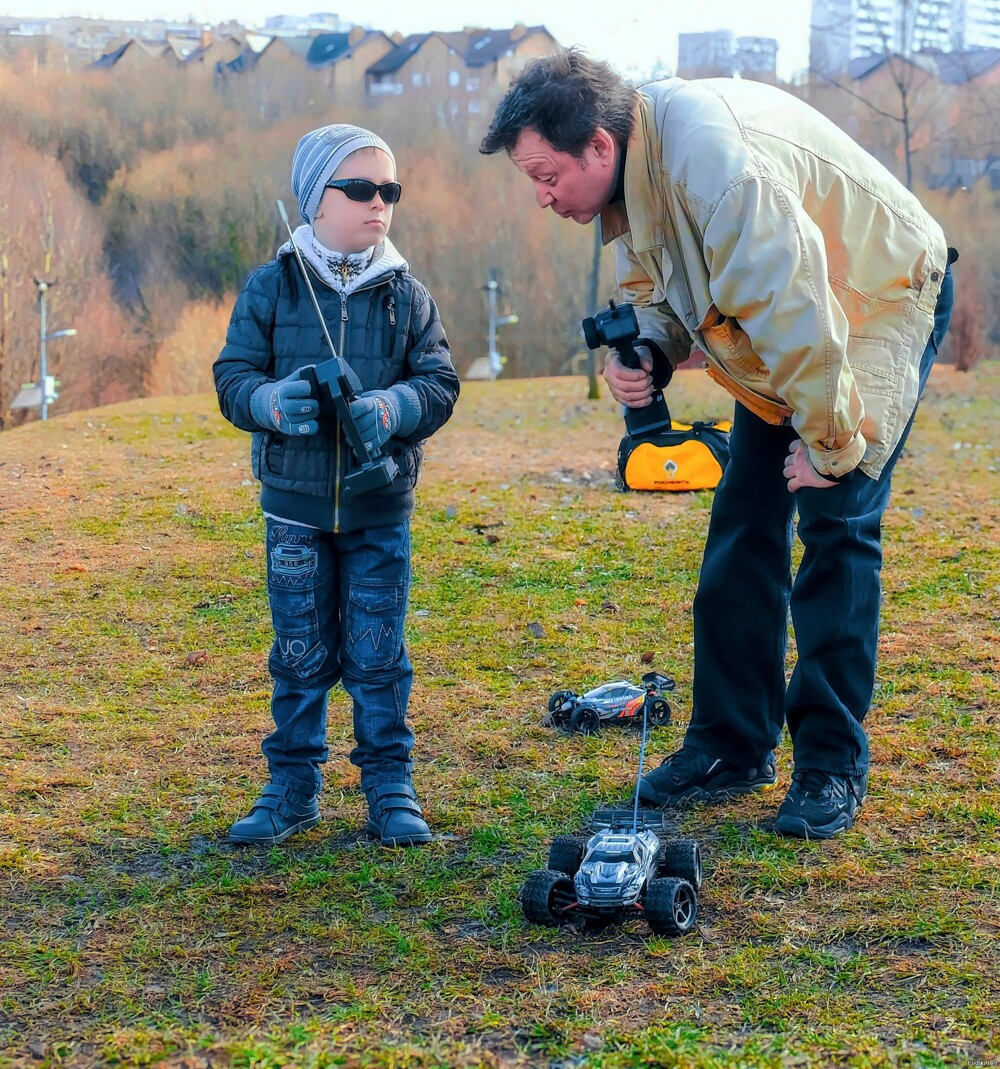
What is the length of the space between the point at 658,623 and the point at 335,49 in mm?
42478

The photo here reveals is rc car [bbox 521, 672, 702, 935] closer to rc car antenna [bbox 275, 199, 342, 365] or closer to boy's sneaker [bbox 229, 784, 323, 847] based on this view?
boy's sneaker [bbox 229, 784, 323, 847]

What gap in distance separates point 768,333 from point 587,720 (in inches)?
67.9

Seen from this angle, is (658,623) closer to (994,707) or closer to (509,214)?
(994,707)

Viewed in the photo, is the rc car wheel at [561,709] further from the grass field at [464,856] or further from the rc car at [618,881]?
the rc car at [618,881]

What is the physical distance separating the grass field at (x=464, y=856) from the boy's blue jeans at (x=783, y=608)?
236 millimetres

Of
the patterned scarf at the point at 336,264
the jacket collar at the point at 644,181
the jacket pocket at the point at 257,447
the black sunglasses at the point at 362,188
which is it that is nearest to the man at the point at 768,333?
the jacket collar at the point at 644,181

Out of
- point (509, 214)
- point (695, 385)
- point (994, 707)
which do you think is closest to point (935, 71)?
point (695, 385)

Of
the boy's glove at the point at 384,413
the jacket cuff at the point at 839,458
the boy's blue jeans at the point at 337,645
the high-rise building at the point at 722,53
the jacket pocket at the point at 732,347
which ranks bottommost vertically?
the boy's blue jeans at the point at 337,645

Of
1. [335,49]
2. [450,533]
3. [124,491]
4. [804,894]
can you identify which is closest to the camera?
[804,894]

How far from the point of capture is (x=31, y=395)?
28578 millimetres

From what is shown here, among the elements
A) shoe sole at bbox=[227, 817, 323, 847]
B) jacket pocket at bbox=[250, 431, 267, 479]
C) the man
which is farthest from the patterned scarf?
shoe sole at bbox=[227, 817, 323, 847]

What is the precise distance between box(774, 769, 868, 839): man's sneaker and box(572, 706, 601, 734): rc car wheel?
0.87 metres

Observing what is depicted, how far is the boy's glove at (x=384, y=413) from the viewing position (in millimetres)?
3090

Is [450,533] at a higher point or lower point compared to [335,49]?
lower
